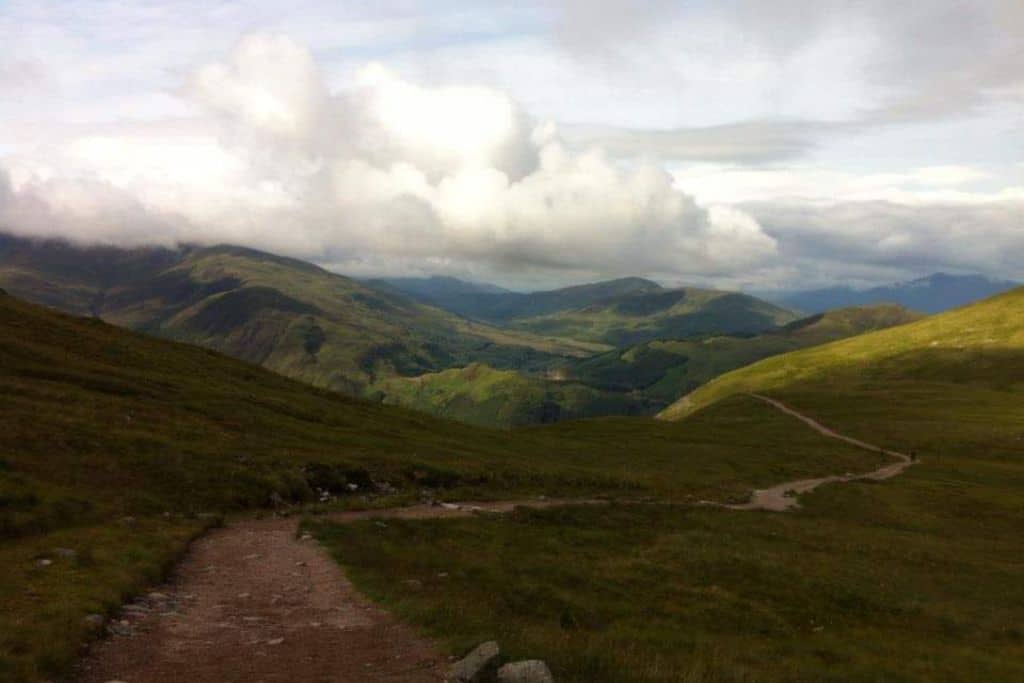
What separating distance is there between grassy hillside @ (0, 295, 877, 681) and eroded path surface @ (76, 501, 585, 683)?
3.48 feet

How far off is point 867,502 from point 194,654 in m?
67.1

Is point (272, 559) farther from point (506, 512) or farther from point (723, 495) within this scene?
point (723, 495)

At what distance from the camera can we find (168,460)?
1438 inches

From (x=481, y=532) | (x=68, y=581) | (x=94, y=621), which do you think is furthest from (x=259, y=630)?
(x=481, y=532)

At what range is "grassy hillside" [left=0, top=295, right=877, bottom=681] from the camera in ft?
65.9

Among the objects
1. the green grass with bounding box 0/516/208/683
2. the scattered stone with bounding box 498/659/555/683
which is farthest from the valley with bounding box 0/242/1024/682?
the scattered stone with bounding box 498/659/555/683

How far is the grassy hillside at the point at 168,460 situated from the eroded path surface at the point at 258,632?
3.48ft

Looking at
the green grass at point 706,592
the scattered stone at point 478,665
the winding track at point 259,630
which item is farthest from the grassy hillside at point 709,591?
the winding track at point 259,630

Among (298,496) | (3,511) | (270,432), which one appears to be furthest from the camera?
(270,432)

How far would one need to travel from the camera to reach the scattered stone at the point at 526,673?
12.7 meters

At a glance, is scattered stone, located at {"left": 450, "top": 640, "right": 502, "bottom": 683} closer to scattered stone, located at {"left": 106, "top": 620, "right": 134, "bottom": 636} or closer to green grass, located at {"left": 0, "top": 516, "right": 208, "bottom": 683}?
green grass, located at {"left": 0, "top": 516, "right": 208, "bottom": 683}

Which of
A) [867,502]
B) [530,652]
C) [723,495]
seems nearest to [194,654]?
[530,652]

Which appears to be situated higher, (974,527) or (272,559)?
(272,559)

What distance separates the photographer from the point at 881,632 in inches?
1126
